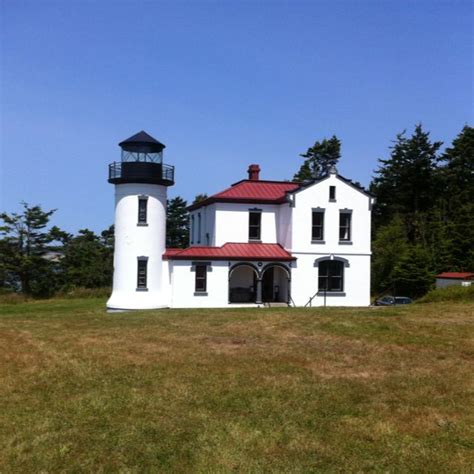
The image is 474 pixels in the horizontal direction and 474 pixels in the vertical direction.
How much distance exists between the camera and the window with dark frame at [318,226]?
30656 mm

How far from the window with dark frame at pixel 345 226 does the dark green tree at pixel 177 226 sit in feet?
106

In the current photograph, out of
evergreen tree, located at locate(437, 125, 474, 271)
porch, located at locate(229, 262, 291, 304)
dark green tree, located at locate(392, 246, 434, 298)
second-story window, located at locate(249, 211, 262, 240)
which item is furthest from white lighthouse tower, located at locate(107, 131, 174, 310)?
evergreen tree, located at locate(437, 125, 474, 271)

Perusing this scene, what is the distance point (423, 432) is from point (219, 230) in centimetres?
2147

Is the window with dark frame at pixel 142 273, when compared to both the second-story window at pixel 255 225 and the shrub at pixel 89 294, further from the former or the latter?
the shrub at pixel 89 294

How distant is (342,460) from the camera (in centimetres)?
903

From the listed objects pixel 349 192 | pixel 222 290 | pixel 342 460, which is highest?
pixel 349 192

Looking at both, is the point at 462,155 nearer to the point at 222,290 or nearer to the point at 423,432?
the point at 222,290

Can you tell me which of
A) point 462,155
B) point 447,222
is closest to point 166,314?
point 447,222

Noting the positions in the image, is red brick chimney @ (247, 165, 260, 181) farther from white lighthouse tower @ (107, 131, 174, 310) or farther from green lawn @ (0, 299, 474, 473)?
green lawn @ (0, 299, 474, 473)

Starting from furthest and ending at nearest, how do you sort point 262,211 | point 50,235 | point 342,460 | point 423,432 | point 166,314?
point 50,235 → point 262,211 → point 166,314 → point 423,432 → point 342,460

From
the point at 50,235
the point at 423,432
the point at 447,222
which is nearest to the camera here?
the point at 423,432

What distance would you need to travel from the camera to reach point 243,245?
3081 cm

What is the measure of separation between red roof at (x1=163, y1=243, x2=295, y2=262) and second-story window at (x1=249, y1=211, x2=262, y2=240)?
569mm

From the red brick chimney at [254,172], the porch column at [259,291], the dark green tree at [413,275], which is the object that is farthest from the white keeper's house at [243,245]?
the dark green tree at [413,275]
